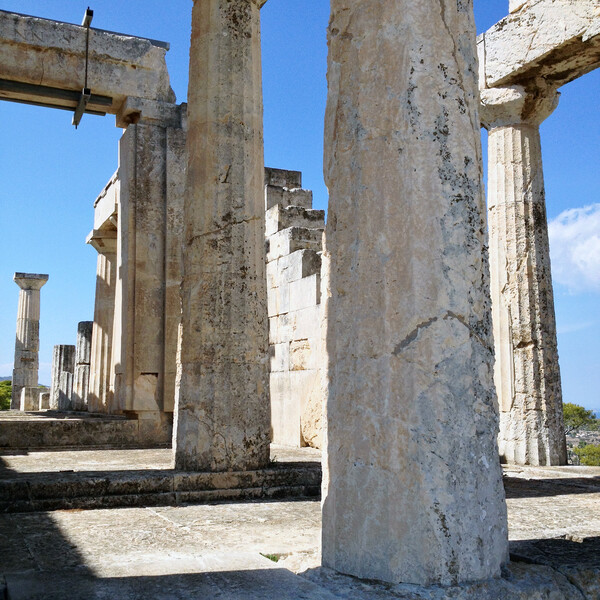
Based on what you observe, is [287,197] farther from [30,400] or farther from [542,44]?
[30,400]

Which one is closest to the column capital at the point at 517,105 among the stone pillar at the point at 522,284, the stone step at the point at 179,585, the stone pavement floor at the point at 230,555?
the stone pillar at the point at 522,284

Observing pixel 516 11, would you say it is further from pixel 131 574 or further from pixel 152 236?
pixel 131 574

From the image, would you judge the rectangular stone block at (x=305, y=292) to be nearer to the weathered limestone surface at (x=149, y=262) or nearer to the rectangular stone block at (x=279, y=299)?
the rectangular stone block at (x=279, y=299)

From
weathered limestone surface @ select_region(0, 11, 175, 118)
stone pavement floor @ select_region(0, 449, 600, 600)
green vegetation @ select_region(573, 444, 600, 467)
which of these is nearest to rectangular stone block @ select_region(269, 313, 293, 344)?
weathered limestone surface @ select_region(0, 11, 175, 118)

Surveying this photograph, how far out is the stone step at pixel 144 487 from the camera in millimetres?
5141

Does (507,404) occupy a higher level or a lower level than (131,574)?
higher

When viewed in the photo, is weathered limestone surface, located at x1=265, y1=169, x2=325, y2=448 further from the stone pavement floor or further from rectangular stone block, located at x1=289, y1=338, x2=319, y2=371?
the stone pavement floor

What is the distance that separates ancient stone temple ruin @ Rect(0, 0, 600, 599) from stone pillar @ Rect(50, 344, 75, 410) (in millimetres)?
2262

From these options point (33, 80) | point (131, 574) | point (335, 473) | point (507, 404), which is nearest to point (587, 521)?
point (335, 473)

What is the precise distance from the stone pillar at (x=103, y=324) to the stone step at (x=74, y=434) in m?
3.05

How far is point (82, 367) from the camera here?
52.2 ft

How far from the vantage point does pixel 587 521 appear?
483 centimetres

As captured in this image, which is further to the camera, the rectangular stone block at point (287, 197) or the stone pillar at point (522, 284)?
the rectangular stone block at point (287, 197)

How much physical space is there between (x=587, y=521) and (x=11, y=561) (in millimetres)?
3759
